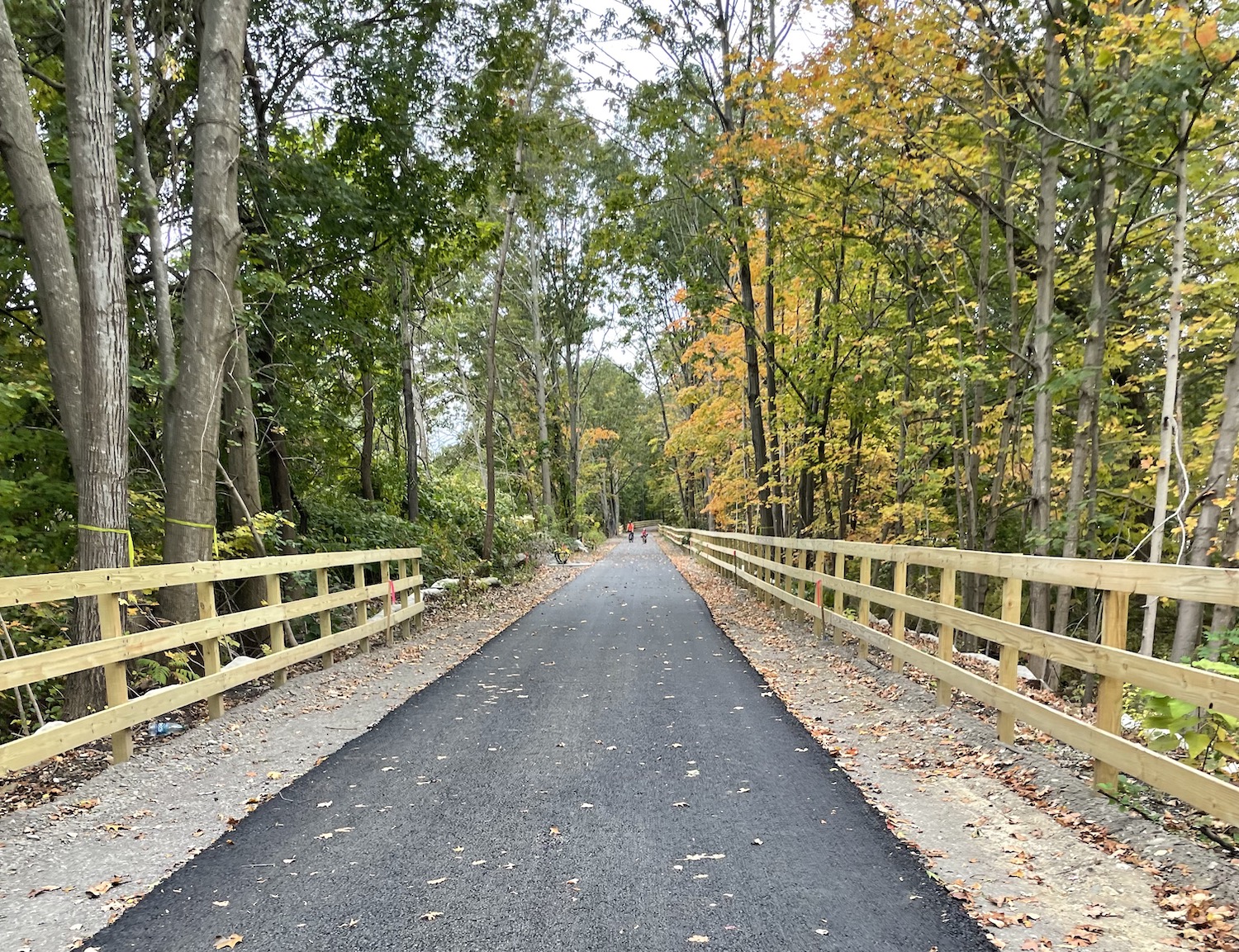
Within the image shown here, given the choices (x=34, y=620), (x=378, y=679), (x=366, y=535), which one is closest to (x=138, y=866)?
(x=378, y=679)

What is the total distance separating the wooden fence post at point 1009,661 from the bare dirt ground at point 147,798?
3.99 meters

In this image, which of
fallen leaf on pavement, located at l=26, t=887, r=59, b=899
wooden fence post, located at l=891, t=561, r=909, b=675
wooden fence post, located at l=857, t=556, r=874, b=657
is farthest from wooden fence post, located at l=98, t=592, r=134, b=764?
wooden fence post, located at l=857, t=556, r=874, b=657

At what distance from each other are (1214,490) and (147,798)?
21.5 feet

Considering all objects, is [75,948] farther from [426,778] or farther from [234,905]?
[426,778]

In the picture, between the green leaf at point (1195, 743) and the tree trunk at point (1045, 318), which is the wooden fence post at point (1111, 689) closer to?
the green leaf at point (1195, 743)

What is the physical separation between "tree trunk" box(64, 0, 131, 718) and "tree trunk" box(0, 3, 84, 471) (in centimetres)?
14

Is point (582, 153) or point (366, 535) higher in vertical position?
point (582, 153)

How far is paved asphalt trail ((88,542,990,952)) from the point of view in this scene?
2.37 m

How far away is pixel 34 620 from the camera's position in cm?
559

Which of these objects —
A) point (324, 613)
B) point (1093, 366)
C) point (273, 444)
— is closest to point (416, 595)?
point (324, 613)

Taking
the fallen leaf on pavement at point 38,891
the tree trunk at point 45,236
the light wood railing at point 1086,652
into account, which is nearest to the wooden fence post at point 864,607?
the light wood railing at point 1086,652

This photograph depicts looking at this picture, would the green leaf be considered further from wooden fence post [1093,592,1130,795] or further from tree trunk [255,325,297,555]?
tree trunk [255,325,297,555]

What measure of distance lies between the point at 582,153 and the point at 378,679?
13879mm

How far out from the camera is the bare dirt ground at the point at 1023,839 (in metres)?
2.30
